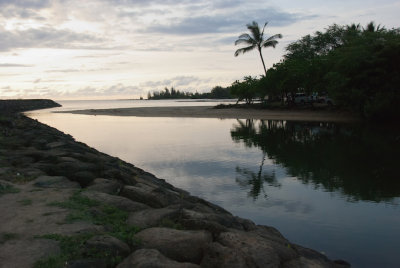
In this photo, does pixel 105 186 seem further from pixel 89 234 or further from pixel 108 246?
pixel 108 246

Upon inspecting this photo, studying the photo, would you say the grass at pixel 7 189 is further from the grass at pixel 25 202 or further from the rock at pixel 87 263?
the rock at pixel 87 263

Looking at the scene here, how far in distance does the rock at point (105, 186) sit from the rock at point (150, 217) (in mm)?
1753

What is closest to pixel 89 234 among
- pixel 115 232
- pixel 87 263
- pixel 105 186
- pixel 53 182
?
pixel 115 232

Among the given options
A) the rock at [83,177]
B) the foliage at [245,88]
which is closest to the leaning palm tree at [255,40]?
the foliage at [245,88]

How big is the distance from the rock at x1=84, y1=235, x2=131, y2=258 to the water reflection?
6.20 meters

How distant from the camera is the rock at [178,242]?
4.70 meters

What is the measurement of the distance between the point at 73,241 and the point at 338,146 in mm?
16802

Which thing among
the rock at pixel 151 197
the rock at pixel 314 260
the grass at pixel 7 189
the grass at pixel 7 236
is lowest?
the rock at pixel 314 260

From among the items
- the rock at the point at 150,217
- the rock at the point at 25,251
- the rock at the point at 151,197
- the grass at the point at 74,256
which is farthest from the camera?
the rock at the point at 151,197

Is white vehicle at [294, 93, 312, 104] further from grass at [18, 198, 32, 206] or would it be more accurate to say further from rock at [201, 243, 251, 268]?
rock at [201, 243, 251, 268]

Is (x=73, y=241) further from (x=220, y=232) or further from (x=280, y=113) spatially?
(x=280, y=113)

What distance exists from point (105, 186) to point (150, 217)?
2379 millimetres

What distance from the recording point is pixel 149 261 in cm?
414

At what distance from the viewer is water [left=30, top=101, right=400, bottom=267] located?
298 inches
